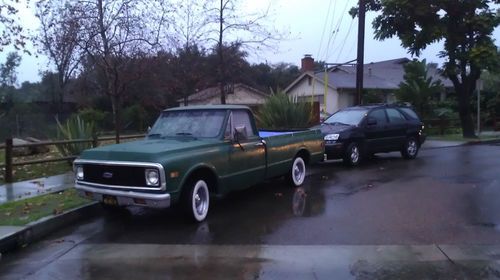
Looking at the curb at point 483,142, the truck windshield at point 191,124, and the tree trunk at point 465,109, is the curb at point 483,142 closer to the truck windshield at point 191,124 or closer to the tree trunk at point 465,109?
the tree trunk at point 465,109

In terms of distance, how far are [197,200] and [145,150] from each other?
44.8 inches

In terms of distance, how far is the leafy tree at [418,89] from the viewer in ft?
102

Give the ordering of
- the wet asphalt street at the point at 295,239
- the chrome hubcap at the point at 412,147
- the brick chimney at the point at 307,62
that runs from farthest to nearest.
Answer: the brick chimney at the point at 307,62, the chrome hubcap at the point at 412,147, the wet asphalt street at the point at 295,239

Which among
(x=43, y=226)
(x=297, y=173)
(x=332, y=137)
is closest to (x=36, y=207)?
(x=43, y=226)

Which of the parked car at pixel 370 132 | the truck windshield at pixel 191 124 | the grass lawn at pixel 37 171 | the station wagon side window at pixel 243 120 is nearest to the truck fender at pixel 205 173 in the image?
the truck windshield at pixel 191 124

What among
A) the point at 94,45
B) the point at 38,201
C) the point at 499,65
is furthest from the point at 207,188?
the point at 499,65

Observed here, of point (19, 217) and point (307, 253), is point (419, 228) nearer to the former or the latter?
point (307, 253)

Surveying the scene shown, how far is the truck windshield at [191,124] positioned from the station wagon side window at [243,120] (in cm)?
27

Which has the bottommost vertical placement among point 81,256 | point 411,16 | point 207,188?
point 81,256

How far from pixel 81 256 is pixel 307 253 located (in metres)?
2.74

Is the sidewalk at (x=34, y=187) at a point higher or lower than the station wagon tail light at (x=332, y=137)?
lower

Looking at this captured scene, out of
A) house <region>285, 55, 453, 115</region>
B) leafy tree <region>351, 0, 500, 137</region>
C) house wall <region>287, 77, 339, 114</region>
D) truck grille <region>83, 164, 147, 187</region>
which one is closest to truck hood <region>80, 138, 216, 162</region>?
truck grille <region>83, 164, 147, 187</region>

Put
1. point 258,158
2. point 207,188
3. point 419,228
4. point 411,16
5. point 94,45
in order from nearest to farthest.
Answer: point 419,228 < point 207,188 < point 258,158 < point 94,45 < point 411,16

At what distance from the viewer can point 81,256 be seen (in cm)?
630
